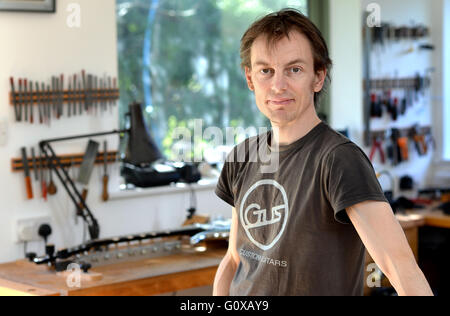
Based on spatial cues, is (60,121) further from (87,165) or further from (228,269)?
(228,269)

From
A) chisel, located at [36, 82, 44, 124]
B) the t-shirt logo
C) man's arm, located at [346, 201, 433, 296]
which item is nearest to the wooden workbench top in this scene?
chisel, located at [36, 82, 44, 124]

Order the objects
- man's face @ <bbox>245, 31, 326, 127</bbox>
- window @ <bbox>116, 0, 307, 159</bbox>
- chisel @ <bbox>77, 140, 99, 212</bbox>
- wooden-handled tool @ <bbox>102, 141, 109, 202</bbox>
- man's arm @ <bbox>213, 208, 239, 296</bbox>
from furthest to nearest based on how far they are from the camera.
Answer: window @ <bbox>116, 0, 307, 159</bbox>
wooden-handled tool @ <bbox>102, 141, 109, 202</bbox>
chisel @ <bbox>77, 140, 99, 212</bbox>
man's arm @ <bbox>213, 208, 239, 296</bbox>
man's face @ <bbox>245, 31, 326, 127</bbox>

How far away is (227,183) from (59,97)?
Result: 1904mm

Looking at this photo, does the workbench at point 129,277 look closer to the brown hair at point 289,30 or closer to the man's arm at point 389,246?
the brown hair at point 289,30

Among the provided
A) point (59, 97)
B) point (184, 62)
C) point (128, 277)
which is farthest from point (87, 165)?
point (184, 62)

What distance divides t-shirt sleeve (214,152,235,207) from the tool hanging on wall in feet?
6.06

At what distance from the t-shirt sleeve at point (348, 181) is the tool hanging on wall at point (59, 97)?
221cm

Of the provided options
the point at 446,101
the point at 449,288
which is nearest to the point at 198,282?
the point at 449,288

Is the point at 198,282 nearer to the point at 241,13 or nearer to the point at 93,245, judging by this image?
the point at 93,245

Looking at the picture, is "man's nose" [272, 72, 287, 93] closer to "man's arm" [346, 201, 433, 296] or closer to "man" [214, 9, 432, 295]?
"man" [214, 9, 432, 295]

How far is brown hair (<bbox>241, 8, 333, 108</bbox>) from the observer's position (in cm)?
133

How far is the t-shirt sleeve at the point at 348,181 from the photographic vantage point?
1.17 metres

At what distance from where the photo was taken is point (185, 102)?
4.11 metres

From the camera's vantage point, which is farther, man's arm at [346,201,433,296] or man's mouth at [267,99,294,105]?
man's mouth at [267,99,294,105]
